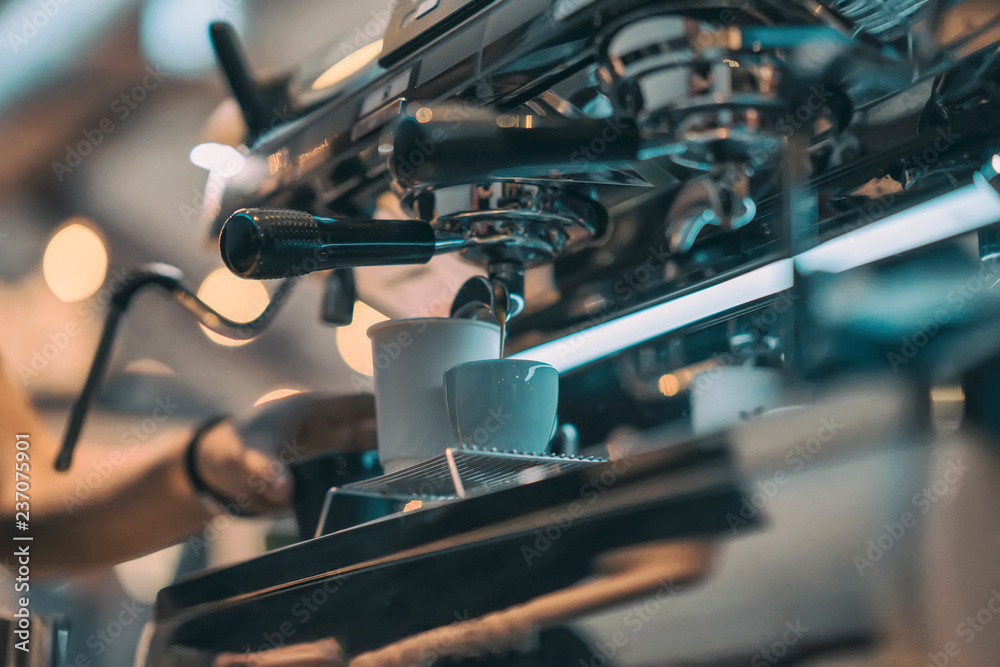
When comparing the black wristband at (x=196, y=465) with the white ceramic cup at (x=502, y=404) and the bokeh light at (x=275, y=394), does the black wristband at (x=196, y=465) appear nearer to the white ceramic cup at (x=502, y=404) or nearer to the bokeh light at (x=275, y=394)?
the bokeh light at (x=275, y=394)

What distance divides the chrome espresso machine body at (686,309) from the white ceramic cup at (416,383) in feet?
0.14

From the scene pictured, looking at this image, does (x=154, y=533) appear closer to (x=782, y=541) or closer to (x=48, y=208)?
(x=48, y=208)

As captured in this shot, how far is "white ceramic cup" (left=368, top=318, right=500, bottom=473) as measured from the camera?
591 mm

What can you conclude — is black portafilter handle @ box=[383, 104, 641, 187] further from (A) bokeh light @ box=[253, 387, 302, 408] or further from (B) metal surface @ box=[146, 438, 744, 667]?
(A) bokeh light @ box=[253, 387, 302, 408]

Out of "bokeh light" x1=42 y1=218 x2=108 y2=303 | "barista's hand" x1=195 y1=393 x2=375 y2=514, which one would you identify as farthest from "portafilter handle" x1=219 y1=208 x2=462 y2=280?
"bokeh light" x1=42 y1=218 x2=108 y2=303

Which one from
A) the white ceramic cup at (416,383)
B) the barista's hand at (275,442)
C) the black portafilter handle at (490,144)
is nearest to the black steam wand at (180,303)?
the barista's hand at (275,442)

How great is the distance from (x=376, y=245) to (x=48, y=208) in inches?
32.0

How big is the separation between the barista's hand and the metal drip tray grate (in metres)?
0.23

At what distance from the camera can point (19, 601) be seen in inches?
41.4

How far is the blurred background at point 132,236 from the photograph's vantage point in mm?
1021

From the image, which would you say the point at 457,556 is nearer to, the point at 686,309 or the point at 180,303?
the point at 686,309

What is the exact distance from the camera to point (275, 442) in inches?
36.0

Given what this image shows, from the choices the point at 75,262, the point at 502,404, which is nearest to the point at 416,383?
the point at 502,404

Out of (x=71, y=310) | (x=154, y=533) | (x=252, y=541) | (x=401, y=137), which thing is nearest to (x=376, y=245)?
(x=401, y=137)
